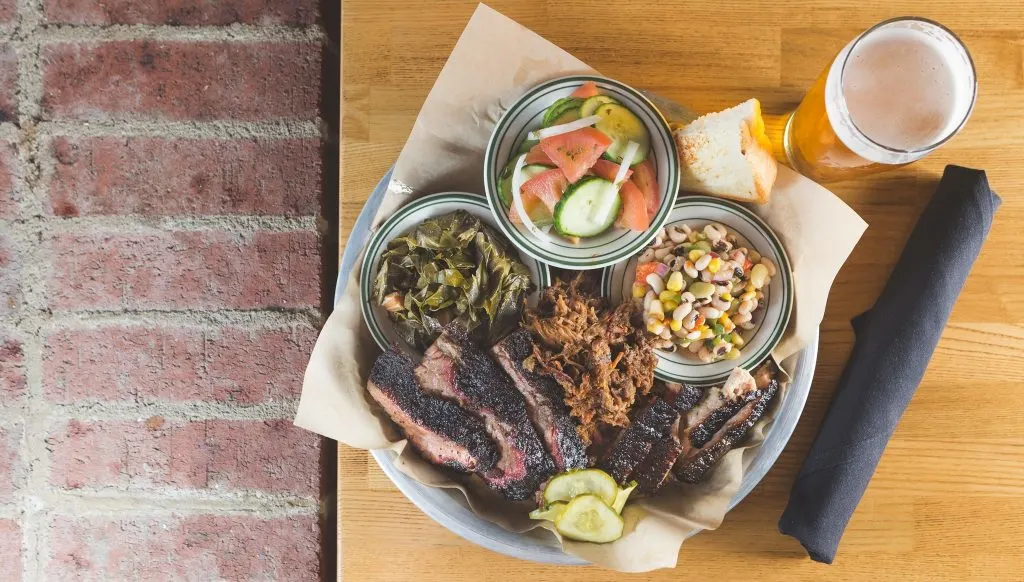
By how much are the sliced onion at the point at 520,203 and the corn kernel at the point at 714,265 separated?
535 mm

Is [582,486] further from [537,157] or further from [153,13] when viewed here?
[153,13]

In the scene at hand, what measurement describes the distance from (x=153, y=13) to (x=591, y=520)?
269 centimetres

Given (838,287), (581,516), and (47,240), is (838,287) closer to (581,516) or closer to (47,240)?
(581,516)

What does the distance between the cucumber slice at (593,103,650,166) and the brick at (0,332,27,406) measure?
2676 mm

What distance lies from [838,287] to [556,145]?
1124 millimetres

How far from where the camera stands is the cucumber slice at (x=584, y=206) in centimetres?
217

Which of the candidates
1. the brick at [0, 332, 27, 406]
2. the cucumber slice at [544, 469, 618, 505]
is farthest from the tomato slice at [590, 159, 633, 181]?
the brick at [0, 332, 27, 406]

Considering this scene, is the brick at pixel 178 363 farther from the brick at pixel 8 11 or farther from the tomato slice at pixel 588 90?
the tomato slice at pixel 588 90

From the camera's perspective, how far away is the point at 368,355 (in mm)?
2461

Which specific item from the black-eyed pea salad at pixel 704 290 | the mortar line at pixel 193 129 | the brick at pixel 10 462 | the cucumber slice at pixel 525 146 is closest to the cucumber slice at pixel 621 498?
the black-eyed pea salad at pixel 704 290

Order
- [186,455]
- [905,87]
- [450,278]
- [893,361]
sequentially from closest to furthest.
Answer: [905,87], [893,361], [450,278], [186,455]

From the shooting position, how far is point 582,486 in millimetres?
2270

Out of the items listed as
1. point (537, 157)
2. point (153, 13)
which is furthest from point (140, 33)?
point (537, 157)

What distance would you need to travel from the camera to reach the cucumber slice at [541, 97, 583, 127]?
2.23 meters
